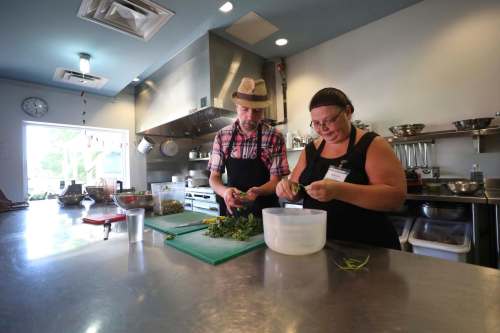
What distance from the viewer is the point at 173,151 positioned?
4.25 metres

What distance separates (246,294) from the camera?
1.71 feet

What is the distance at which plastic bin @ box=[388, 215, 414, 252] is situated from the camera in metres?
1.83

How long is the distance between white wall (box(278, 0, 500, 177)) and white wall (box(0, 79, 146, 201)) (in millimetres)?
3212

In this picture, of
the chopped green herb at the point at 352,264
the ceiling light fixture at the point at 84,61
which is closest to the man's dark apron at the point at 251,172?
the chopped green herb at the point at 352,264

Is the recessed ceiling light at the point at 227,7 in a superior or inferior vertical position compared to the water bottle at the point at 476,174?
superior

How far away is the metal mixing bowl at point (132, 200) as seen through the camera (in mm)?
1354

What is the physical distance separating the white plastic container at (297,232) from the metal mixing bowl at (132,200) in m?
0.96

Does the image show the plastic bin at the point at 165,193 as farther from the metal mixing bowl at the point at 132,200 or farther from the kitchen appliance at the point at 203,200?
the kitchen appliance at the point at 203,200

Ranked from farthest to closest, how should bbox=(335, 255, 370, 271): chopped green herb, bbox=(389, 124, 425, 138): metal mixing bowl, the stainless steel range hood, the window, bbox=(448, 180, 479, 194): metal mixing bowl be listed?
the window < the stainless steel range hood < bbox=(389, 124, 425, 138): metal mixing bowl < bbox=(448, 180, 479, 194): metal mixing bowl < bbox=(335, 255, 370, 271): chopped green herb

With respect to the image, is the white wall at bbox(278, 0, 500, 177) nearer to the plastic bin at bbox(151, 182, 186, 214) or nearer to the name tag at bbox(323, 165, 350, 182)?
the name tag at bbox(323, 165, 350, 182)

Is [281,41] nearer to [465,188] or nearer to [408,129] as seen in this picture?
[408,129]

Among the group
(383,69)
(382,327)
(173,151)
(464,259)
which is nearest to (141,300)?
(382,327)

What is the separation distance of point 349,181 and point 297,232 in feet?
1.35

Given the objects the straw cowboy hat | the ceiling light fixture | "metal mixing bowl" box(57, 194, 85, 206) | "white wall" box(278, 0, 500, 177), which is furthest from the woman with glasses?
the ceiling light fixture
